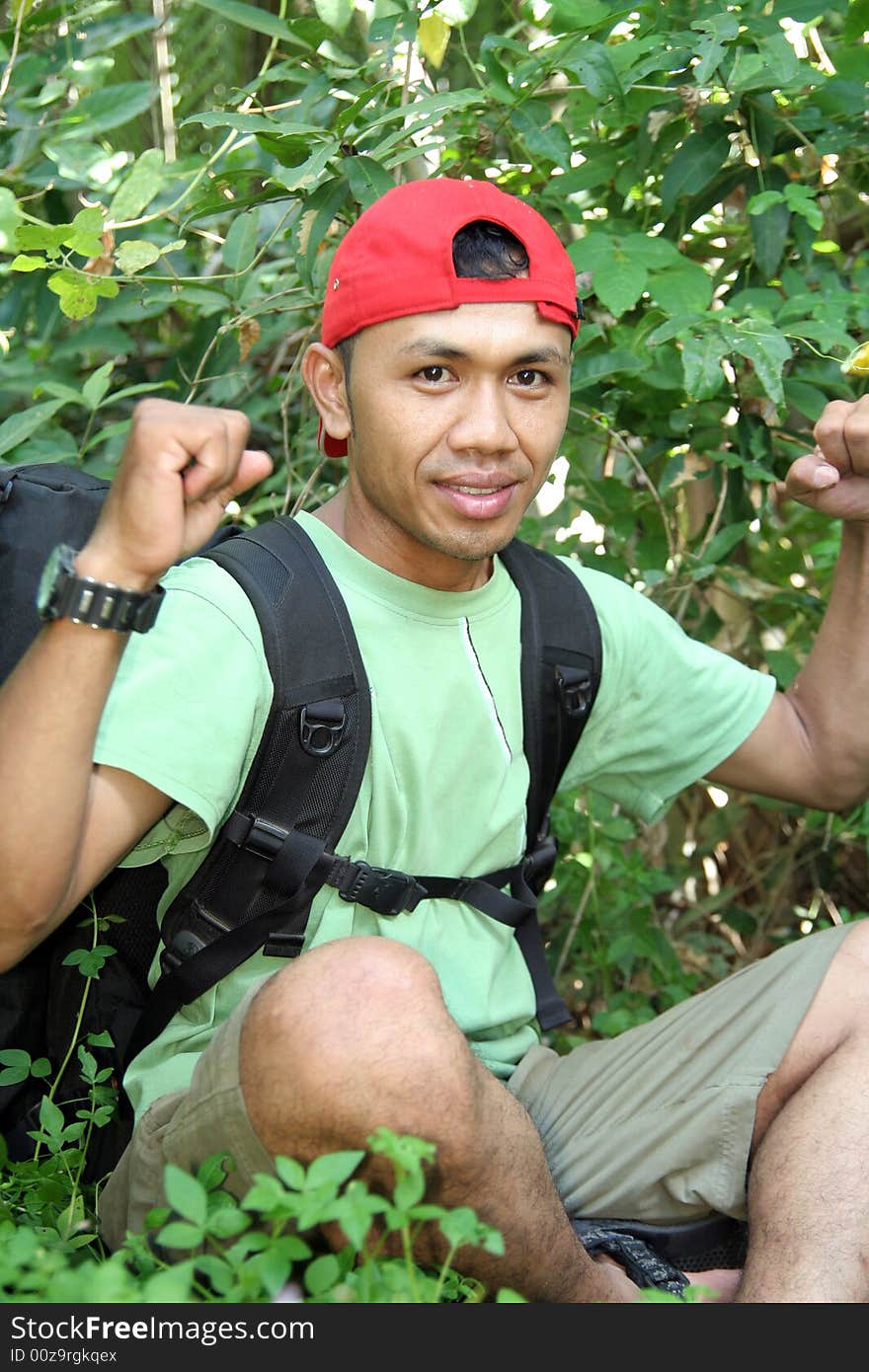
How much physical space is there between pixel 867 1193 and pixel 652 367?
171 cm

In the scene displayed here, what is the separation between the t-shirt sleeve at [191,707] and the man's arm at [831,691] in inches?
39.0

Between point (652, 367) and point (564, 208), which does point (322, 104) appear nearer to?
point (564, 208)

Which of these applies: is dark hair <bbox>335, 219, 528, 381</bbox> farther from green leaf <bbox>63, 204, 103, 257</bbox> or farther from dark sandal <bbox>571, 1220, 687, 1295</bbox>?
dark sandal <bbox>571, 1220, 687, 1295</bbox>

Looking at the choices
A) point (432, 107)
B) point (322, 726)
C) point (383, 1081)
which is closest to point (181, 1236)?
point (383, 1081)

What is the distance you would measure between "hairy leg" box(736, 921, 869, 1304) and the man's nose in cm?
98

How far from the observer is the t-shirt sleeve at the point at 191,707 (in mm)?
2025

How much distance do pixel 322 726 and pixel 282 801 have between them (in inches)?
4.9

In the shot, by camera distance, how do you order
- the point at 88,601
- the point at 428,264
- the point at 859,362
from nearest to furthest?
the point at 88,601 → the point at 428,264 → the point at 859,362

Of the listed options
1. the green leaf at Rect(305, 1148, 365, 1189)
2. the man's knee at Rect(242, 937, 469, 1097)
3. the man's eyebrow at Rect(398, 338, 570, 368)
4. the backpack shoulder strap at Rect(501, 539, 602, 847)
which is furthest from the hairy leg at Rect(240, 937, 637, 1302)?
the man's eyebrow at Rect(398, 338, 570, 368)

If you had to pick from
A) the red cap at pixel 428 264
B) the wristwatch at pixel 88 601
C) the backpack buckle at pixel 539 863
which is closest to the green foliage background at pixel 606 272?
the red cap at pixel 428 264

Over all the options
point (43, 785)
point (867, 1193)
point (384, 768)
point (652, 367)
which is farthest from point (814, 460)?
point (43, 785)

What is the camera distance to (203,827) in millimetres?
2186

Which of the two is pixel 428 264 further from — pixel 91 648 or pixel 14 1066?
pixel 14 1066

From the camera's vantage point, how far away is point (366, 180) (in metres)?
2.79
